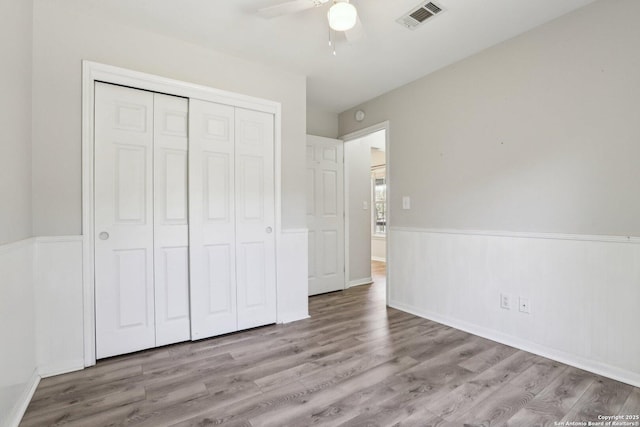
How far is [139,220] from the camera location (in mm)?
2307

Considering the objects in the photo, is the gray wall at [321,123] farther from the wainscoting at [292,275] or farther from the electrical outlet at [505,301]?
the electrical outlet at [505,301]

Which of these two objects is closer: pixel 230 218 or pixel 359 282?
pixel 230 218

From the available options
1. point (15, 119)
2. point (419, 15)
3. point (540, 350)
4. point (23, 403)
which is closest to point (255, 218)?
point (15, 119)

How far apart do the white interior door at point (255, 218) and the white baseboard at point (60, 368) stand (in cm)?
116

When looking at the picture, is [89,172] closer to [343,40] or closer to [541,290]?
[343,40]

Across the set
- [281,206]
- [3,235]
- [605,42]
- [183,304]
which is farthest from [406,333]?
[3,235]

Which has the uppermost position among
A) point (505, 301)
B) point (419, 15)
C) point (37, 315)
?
point (419, 15)

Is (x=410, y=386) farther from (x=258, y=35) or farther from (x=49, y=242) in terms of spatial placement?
(x=258, y=35)

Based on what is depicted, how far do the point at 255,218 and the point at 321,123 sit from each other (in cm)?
202

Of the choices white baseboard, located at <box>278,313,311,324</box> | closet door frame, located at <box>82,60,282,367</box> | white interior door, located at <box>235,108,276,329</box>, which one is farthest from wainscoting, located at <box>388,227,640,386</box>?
closet door frame, located at <box>82,60,282,367</box>

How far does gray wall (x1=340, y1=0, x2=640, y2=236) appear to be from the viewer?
1.94 meters

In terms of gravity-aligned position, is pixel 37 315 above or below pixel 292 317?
above

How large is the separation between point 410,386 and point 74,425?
1.86 metres

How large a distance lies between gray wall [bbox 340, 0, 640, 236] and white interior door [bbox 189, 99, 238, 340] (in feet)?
6.40
